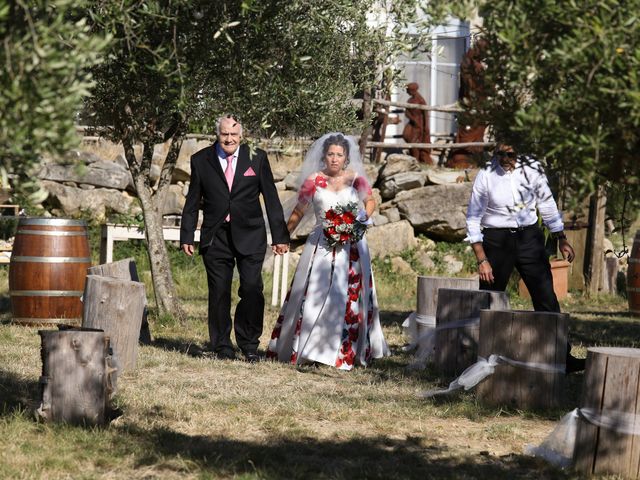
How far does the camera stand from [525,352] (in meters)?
7.75

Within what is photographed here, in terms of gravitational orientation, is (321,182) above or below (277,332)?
above

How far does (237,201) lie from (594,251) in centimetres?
896

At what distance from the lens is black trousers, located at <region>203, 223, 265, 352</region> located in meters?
10.1

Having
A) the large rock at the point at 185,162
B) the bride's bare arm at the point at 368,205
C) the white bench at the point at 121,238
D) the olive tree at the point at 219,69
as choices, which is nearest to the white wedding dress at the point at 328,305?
the bride's bare arm at the point at 368,205

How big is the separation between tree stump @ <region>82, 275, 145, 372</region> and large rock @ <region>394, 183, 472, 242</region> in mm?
10655

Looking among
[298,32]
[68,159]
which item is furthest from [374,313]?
[68,159]

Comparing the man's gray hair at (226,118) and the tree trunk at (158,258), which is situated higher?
the man's gray hair at (226,118)

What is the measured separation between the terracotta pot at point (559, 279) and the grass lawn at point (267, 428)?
6676 millimetres

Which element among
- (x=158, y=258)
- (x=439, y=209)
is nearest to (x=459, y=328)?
(x=158, y=258)

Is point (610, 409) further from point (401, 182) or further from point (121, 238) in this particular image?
point (401, 182)

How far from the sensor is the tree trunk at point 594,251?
56.4ft

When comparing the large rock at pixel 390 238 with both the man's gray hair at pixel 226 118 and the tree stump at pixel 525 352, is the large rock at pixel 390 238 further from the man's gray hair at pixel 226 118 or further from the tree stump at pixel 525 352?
the tree stump at pixel 525 352

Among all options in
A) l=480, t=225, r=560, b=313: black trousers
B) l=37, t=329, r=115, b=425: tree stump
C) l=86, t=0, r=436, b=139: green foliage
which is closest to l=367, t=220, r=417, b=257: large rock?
l=86, t=0, r=436, b=139: green foliage

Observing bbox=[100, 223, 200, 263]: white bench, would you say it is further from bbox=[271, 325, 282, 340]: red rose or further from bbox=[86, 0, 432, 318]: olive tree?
bbox=[271, 325, 282, 340]: red rose
